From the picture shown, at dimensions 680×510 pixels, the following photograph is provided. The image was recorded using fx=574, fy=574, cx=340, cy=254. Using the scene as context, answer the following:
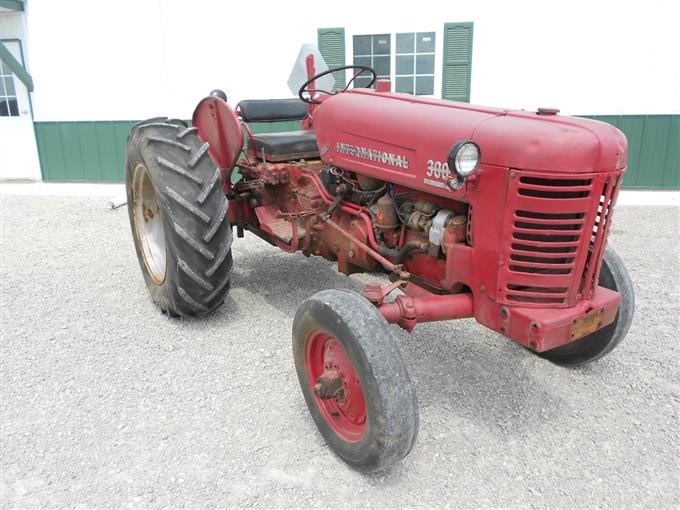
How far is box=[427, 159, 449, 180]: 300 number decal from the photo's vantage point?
8.13ft

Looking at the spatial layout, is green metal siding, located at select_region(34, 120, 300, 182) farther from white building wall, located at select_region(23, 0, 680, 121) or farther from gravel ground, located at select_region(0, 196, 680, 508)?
gravel ground, located at select_region(0, 196, 680, 508)

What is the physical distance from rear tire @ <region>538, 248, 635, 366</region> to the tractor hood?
32.6 inches

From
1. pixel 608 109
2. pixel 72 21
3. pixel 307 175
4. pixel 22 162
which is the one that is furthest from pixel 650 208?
pixel 22 162

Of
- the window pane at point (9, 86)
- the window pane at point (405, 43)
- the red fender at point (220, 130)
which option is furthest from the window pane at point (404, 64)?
the window pane at point (9, 86)

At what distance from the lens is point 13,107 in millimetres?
8719

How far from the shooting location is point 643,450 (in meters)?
2.49

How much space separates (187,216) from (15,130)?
7071 millimetres

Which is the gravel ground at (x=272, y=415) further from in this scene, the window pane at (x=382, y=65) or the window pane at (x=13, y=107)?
the window pane at (x=13, y=107)

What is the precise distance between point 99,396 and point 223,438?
0.79 meters

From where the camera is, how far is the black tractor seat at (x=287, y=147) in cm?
384

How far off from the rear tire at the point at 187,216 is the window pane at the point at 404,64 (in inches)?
177

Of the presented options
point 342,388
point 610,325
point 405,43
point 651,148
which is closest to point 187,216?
point 342,388

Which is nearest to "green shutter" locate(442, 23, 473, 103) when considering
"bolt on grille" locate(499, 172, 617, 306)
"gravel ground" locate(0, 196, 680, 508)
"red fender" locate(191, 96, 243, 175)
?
"gravel ground" locate(0, 196, 680, 508)

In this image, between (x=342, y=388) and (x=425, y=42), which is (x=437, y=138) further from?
(x=425, y=42)
